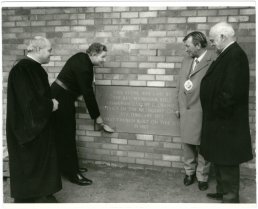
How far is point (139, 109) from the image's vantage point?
426 centimetres

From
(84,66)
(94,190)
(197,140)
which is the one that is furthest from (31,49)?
(197,140)

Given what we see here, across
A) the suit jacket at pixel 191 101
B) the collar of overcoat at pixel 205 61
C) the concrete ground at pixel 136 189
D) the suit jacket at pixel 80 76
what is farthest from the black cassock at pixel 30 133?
the collar of overcoat at pixel 205 61

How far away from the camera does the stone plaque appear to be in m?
4.17

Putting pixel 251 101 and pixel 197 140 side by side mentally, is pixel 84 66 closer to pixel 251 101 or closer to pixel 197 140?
pixel 197 140

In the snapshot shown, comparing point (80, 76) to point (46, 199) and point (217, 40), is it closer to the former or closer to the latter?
point (46, 199)

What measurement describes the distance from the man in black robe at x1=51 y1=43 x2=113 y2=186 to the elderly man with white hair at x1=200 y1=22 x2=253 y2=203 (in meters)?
1.27

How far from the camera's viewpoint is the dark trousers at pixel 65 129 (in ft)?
12.4

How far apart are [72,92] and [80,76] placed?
232mm

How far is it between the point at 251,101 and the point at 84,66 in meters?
1.96

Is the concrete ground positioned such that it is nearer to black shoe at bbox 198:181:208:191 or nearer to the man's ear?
black shoe at bbox 198:181:208:191

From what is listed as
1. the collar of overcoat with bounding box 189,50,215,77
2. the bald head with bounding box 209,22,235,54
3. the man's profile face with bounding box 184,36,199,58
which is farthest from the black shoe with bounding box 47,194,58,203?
the bald head with bounding box 209,22,235,54

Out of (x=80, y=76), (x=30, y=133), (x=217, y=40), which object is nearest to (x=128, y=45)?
(x=80, y=76)

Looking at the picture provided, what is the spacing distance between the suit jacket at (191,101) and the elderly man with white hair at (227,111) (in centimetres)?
35

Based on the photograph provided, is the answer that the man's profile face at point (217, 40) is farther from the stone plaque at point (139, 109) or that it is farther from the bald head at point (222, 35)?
the stone plaque at point (139, 109)
